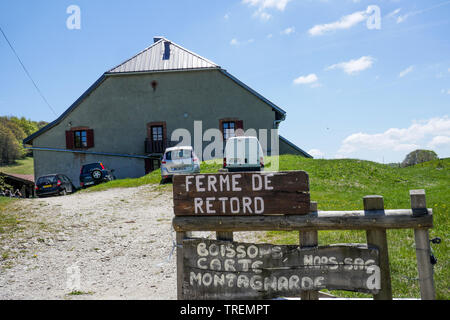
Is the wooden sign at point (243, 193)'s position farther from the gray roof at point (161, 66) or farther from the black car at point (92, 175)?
the gray roof at point (161, 66)

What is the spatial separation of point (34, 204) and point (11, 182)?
33.1 m

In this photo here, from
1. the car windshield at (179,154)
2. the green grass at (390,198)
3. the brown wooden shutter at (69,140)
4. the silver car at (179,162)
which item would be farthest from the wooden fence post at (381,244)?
the brown wooden shutter at (69,140)

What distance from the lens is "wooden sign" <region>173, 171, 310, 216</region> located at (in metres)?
3.39

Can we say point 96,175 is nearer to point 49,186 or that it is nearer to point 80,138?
point 49,186

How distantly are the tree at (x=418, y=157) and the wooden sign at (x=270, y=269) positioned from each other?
3244 centimetres

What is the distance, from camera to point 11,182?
1590 inches

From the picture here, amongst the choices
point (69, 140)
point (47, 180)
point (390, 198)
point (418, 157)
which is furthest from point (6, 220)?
point (418, 157)

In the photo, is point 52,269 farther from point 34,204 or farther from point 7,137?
point 7,137

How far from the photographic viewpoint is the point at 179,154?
1686 cm

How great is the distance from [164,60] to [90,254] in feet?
78.1

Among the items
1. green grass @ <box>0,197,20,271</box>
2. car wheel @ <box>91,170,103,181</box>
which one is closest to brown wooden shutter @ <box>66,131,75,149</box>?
car wheel @ <box>91,170,103,181</box>

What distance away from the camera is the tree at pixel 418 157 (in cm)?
3219

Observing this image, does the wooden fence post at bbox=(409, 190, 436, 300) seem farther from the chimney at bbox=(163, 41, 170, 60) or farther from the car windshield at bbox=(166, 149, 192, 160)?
the chimney at bbox=(163, 41, 170, 60)

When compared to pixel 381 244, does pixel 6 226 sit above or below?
below
